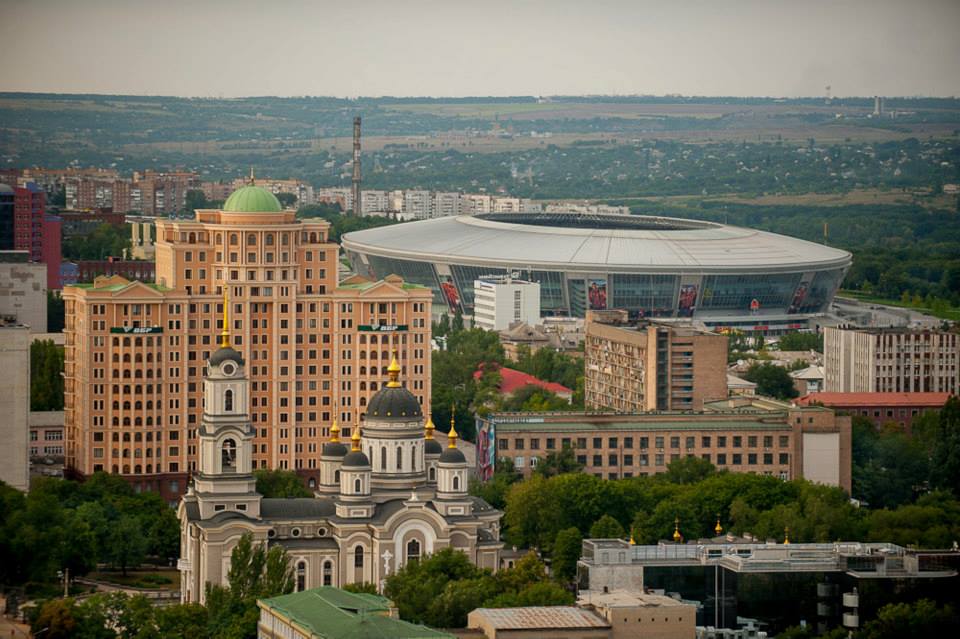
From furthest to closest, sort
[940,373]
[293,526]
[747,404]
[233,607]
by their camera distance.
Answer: [940,373], [747,404], [293,526], [233,607]

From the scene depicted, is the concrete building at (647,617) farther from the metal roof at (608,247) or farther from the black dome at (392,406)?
the metal roof at (608,247)

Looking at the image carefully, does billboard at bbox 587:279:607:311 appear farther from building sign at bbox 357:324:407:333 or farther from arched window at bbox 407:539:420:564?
arched window at bbox 407:539:420:564

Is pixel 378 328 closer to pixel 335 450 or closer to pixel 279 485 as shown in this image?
pixel 279 485

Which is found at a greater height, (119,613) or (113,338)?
(113,338)

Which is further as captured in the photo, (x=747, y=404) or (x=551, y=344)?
(x=551, y=344)

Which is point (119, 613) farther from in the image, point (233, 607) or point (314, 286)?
point (314, 286)

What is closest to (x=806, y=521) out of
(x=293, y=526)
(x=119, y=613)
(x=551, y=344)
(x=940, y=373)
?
(x=293, y=526)

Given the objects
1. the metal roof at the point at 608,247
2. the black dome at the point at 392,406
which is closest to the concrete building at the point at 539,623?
the black dome at the point at 392,406
